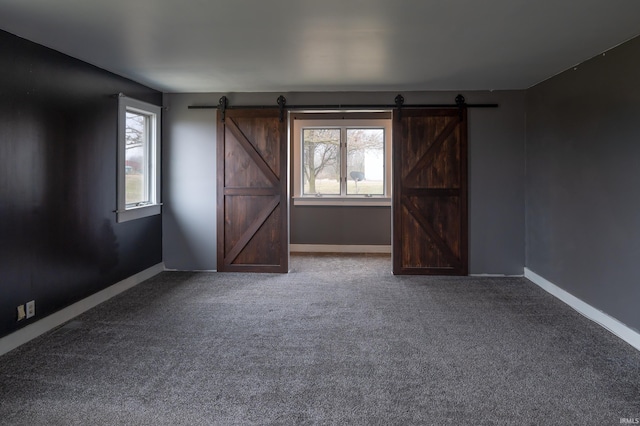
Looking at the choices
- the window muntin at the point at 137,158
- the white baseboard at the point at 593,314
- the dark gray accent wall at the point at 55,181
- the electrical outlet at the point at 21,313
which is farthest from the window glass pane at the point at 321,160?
the electrical outlet at the point at 21,313

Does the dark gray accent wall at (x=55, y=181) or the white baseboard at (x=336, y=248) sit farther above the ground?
the dark gray accent wall at (x=55, y=181)

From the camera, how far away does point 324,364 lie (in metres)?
2.81

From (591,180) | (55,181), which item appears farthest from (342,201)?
(55,181)

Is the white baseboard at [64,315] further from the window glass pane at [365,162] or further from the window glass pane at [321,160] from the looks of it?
the window glass pane at [365,162]

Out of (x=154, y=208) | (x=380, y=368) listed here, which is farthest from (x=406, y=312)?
(x=154, y=208)

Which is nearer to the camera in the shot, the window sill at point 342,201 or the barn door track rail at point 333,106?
the barn door track rail at point 333,106

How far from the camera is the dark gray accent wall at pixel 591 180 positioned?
323 centimetres

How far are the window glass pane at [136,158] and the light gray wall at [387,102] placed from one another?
0.29 metres

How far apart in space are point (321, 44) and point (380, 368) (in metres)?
2.56

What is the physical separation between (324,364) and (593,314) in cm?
256

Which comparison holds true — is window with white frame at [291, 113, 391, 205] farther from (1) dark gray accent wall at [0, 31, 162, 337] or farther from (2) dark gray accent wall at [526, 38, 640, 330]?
(1) dark gray accent wall at [0, 31, 162, 337]

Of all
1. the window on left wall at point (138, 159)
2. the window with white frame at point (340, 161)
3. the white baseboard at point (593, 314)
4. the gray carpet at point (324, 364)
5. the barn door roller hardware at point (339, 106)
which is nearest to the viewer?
the gray carpet at point (324, 364)

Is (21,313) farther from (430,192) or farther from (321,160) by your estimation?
(321,160)

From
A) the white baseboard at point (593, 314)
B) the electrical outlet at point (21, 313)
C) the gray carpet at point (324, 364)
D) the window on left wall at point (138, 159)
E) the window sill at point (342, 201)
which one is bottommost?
the gray carpet at point (324, 364)
